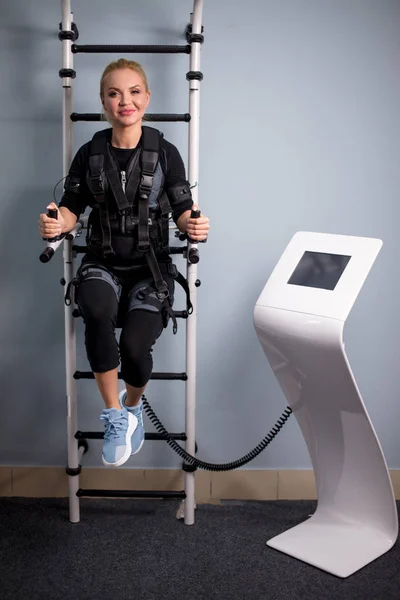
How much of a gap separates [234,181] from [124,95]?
2.30 feet

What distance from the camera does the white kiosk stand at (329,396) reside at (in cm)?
224

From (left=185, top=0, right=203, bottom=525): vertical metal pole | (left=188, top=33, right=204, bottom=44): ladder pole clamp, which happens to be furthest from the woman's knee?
(left=188, top=33, right=204, bottom=44): ladder pole clamp

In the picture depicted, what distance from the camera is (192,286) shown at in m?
2.68

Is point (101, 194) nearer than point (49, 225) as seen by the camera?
No

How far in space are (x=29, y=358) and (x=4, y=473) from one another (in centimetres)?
53

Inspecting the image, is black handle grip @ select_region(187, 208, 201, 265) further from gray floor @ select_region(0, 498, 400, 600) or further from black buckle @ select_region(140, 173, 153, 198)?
gray floor @ select_region(0, 498, 400, 600)

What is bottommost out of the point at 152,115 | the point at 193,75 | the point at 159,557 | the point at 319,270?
the point at 159,557

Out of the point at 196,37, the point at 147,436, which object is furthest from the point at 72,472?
the point at 196,37

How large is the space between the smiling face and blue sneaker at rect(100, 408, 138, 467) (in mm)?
1012

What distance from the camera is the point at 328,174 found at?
9.39 feet

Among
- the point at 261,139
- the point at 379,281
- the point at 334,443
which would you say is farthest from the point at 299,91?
the point at 334,443

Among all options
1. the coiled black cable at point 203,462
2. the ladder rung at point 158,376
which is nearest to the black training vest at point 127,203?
the ladder rung at point 158,376

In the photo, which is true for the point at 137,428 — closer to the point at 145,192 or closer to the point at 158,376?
the point at 158,376

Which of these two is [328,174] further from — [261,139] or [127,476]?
[127,476]
